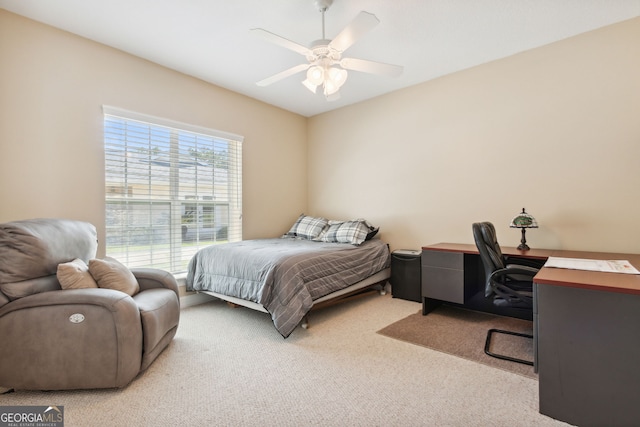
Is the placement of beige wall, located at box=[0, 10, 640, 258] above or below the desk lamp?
above

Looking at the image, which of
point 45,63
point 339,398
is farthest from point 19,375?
point 45,63

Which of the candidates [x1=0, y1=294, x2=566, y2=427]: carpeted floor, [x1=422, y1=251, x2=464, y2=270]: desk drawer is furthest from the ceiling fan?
[x1=0, y1=294, x2=566, y2=427]: carpeted floor

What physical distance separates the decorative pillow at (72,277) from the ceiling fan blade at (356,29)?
7.59 ft

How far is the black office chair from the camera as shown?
2.13 meters

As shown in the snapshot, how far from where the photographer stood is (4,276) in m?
1.74

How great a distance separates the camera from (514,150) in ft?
10.2

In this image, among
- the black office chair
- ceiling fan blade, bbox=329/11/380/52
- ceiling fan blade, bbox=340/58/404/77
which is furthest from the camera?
ceiling fan blade, bbox=340/58/404/77

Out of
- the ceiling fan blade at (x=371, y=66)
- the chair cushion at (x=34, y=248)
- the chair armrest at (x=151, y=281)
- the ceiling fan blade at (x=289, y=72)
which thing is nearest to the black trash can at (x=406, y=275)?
the ceiling fan blade at (x=371, y=66)

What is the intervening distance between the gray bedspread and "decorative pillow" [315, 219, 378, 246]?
0.37 feet

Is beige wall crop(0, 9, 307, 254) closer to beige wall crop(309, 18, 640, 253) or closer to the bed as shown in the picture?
the bed

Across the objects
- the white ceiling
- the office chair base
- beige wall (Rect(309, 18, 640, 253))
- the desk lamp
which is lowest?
the office chair base

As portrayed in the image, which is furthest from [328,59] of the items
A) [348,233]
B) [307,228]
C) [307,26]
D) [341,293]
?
[307,228]

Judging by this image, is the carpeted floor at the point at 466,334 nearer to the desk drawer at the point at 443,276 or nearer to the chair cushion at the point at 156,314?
the desk drawer at the point at 443,276

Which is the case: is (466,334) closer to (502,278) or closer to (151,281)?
(502,278)
